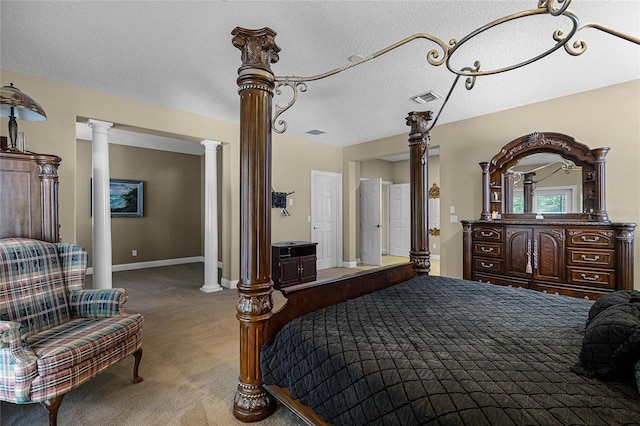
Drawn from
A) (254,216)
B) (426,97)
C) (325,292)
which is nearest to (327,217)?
(426,97)

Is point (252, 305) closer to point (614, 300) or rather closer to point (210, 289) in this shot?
point (614, 300)

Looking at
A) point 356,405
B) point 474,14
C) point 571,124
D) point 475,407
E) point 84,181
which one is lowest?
point 356,405

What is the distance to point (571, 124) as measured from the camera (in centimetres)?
362

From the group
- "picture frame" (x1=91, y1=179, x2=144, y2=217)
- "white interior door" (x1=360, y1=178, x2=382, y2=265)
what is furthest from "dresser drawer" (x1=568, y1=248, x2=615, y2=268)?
"picture frame" (x1=91, y1=179, x2=144, y2=217)

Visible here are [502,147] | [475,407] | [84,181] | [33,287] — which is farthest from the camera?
[84,181]

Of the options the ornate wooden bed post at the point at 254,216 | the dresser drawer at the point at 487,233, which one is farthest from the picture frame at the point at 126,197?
the dresser drawer at the point at 487,233

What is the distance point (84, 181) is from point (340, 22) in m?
5.87

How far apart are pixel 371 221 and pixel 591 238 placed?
4.14 m

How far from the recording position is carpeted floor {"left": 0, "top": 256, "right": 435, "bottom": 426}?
1.80m

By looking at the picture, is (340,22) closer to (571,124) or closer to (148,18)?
(148,18)

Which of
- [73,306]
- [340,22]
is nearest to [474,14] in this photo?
[340,22]

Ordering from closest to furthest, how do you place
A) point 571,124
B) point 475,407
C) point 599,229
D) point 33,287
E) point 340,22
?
point 475,407 → point 33,287 → point 340,22 → point 599,229 → point 571,124

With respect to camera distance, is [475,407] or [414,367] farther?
[414,367]

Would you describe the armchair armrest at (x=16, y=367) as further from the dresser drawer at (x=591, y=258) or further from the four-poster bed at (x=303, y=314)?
the dresser drawer at (x=591, y=258)
